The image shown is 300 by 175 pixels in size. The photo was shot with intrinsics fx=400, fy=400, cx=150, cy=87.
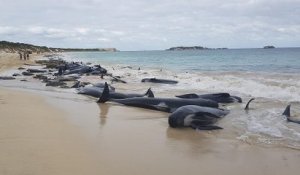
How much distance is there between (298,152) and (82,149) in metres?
3.73

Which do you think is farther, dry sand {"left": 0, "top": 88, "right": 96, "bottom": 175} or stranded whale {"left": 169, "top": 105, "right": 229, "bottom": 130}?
stranded whale {"left": 169, "top": 105, "right": 229, "bottom": 130}

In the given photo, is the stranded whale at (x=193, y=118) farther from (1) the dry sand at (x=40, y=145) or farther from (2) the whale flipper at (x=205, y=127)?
(1) the dry sand at (x=40, y=145)

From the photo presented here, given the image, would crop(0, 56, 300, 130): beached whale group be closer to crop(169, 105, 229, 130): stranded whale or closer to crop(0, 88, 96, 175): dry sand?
crop(169, 105, 229, 130): stranded whale

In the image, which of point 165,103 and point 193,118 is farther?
point 165,103

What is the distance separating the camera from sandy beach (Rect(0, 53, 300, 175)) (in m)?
5.61

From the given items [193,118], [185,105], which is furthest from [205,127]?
[185,105]

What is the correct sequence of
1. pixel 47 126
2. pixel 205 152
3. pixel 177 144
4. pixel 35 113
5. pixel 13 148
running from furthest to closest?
pixel 35 113, pixel 47 126, pixel 177 144, pixel 205 152, pixel 13 148

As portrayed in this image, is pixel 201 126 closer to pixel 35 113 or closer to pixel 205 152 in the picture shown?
pixel 205 152

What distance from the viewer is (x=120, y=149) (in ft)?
21.8

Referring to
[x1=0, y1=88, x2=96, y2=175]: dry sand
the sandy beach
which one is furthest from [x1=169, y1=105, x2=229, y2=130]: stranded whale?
[x1=0, y1=88, x2=96, y2=175]: dry sand

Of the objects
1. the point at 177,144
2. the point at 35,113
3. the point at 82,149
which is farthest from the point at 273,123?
the point at 35,113

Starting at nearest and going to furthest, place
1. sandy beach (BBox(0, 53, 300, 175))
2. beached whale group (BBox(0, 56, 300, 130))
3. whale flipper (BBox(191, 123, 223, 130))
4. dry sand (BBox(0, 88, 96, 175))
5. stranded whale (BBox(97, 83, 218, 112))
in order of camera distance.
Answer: dry sand (BBox(0, 88, 96, 175)) → sandy beach (BBox(0, 53, 300, 175)) → whale flipper (BBox(191, 123, 223, 130)) → beached whale group (BBox(0, 56, 300, 130)) → stranded whale (BBox(97, 83, 218, 112))

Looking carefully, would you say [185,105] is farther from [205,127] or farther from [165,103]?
[205,127]

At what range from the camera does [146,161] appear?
6043 mm
